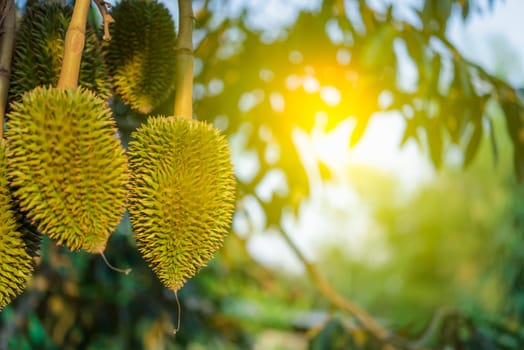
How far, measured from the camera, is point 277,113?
191 centimetres

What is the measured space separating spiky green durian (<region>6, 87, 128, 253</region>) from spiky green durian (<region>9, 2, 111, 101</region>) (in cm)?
11

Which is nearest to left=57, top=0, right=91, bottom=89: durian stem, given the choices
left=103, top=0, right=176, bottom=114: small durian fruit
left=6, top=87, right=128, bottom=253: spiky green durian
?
left=6, top=87, right=128, bottom=253: spiky green durian

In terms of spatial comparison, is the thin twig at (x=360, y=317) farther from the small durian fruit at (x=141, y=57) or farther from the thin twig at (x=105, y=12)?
the thin twig at (x=105, y=12)

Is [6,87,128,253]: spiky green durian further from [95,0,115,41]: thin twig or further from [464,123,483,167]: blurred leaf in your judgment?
[464,123,483,167]: blurred leaf

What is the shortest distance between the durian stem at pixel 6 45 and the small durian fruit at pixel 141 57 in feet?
0.48

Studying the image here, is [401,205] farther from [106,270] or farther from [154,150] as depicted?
[154,150]

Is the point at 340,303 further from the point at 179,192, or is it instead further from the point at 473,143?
the point at 179,192

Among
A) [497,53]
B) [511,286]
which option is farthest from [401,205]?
[511,286]

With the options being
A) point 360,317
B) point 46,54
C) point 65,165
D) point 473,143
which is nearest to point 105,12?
point 46,54

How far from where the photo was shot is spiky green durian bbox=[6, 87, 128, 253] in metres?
0.65

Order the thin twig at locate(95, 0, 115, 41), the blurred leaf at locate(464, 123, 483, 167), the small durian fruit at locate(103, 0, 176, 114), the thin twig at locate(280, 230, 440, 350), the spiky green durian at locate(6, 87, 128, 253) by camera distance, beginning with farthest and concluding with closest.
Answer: the thin twig at locate(280, 230, 440, 350)
the blurred leaf at locate(464, 123, 483, 167)
the small durian fruit at locate(103, 0, 176, 114)
the thin twig at locate(95, 0, 115, 41)
the spiky green durian at locate(6, 87, 128, 253)

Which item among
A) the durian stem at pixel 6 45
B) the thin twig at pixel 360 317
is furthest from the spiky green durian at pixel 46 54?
the thin twig at pixel 360 317

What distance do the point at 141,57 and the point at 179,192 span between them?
0.85 feet

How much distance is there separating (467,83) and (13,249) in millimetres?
1158
